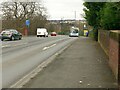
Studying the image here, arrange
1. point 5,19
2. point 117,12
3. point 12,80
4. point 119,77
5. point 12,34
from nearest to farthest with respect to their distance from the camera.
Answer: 1. point 119,77
2. point 12,80
3. point 117,12
4. point 12,34
5. point 5,19

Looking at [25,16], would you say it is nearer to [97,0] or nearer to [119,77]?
[97,0]

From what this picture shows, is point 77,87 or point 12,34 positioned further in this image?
point 12,34

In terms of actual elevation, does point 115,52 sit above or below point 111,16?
below

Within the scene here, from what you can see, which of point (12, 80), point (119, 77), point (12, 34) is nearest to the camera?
point (119, 77)

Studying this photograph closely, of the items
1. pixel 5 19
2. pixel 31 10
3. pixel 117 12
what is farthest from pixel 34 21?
pixel 117 12

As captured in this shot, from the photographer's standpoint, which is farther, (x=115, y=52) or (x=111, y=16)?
(x=111, y=16)

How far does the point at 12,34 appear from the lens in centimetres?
4162

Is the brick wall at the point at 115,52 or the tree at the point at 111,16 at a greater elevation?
the tree at the point at 111,16

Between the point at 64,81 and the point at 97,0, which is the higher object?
the point at 97,0

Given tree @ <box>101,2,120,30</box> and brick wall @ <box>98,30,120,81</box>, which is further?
tree @ <box>101,2,120,30</box>

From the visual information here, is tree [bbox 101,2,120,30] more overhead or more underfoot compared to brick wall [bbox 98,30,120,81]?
more overhead

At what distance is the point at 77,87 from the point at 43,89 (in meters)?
0.84

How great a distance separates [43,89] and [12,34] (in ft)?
113

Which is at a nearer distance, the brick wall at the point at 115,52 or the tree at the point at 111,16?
the brick wall at the point at 115,52
